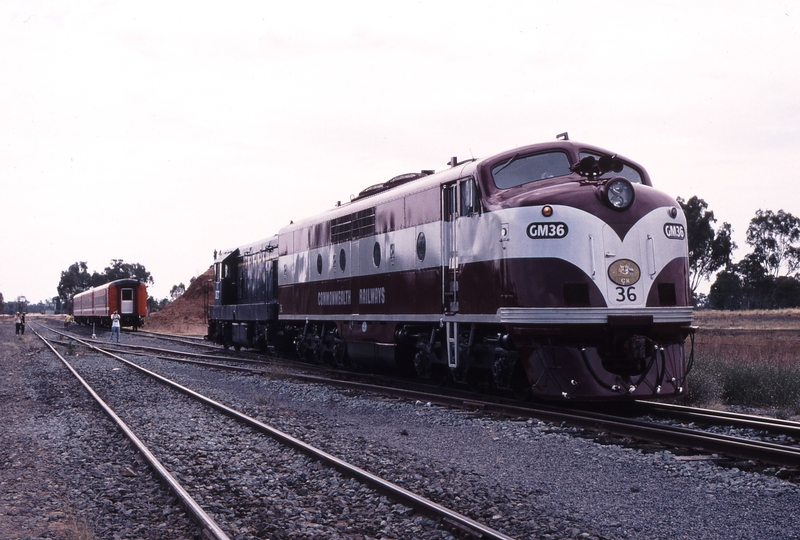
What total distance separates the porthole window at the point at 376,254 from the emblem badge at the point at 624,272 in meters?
5.54

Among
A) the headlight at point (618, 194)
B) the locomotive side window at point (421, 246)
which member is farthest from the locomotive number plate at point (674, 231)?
the locomotive side window at point (421, 246)

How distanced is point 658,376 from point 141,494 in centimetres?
652

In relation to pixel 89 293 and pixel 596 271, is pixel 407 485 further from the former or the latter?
pixel 89 293

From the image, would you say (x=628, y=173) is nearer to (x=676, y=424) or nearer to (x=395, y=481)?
(x=676, y=424)

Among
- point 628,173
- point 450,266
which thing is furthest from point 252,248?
point 628,173

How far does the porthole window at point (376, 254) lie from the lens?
14242 millimetres

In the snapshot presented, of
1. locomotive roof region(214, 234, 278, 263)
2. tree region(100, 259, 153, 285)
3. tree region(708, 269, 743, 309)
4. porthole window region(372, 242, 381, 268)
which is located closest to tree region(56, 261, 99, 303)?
tree region(100, 259, 153, 285)

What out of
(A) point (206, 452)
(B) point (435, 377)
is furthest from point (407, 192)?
(A) point (206, 452)

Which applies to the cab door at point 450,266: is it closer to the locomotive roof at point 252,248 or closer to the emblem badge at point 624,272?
the emblem badge at point 624,272

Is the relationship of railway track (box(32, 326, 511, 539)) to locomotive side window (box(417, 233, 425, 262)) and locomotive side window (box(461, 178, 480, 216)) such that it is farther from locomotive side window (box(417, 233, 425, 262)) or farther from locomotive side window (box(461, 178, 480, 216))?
locomotive side window (box(461, 178, 480, 216))

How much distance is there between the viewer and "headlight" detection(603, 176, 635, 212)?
970 cm

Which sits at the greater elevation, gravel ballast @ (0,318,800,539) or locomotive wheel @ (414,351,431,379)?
locomotive wheel @ (414,351,431,379)

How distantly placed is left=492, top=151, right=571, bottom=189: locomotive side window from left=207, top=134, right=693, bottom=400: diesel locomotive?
0.02m

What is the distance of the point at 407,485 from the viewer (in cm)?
643
